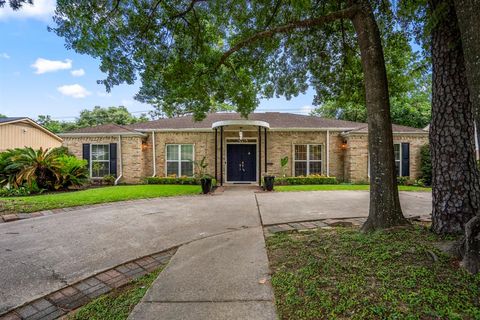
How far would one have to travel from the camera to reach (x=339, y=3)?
16.9 ft

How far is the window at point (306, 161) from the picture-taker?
45.8 feet

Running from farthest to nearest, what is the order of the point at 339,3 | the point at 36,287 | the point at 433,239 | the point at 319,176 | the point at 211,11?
the point at 319,176 → the point at 211,11 → the point at 339,3 → the point at 433,239 → the point at 36,287

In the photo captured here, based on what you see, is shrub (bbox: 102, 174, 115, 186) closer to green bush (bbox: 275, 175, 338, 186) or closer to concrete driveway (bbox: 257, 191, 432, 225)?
green bush (bbox: 275, 175, 338, 186)

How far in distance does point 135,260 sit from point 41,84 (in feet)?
73.2

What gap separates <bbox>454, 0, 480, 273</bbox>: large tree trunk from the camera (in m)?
1.95

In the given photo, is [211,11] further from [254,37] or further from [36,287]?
[36,287]

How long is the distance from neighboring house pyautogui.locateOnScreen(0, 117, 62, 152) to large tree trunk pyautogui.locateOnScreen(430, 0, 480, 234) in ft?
67.7

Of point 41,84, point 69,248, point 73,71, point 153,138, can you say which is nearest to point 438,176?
point 69,248

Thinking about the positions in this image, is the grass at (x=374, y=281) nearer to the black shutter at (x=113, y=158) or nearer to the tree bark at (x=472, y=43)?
the tree bark at (x=472, y=43)

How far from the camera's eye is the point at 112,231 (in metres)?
4.57

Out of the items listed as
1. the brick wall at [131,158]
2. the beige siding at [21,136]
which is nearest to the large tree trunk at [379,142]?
the brick wall at [131,158]

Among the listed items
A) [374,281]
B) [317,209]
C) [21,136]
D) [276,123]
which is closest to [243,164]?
[276,123]

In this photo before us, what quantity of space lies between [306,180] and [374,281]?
35.2 ft

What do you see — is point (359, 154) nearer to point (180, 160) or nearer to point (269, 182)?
point (269, 182)
